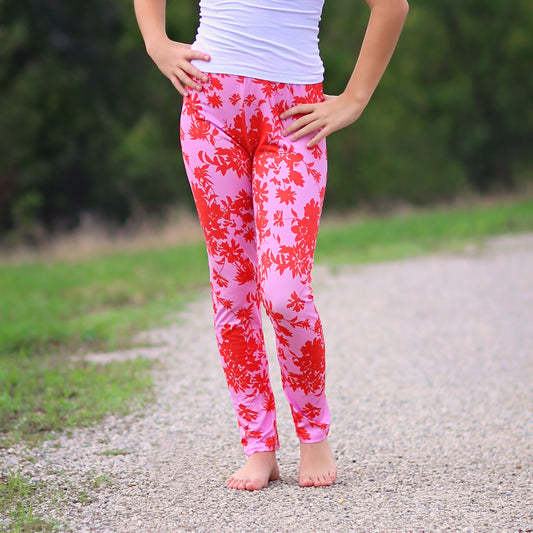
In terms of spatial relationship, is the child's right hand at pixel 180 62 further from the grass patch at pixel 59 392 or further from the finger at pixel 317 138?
the grass patch at pixel 59 392

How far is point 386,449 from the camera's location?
127 inches

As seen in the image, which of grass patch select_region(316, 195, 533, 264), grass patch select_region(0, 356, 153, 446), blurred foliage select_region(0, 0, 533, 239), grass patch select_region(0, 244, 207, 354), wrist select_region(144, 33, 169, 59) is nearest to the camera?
wrist select_region(144, 33, 169, 59)

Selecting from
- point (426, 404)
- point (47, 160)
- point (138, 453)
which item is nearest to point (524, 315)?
point (426, 404)

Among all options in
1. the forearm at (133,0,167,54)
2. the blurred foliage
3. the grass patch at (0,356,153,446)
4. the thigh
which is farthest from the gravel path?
the blurred foliage

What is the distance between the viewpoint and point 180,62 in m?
2.58

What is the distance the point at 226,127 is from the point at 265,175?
0.20 metres

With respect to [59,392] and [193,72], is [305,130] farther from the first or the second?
[59,392]

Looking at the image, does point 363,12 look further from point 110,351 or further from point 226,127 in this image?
point 226,127

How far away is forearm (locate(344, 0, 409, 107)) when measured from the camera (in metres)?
2.57

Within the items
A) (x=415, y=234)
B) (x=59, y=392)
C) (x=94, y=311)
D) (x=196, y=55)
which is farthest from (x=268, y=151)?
(x=415, y=234)

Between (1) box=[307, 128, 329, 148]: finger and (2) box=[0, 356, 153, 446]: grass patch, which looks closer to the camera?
(1) box=[307, 128, 329, 148]: finger

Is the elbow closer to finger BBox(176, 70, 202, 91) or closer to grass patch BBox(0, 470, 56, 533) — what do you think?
finger BBox(176, 70, 202, 91)

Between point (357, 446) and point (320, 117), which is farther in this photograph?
point (357, 446)

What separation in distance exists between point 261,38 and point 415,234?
33.5 feet
